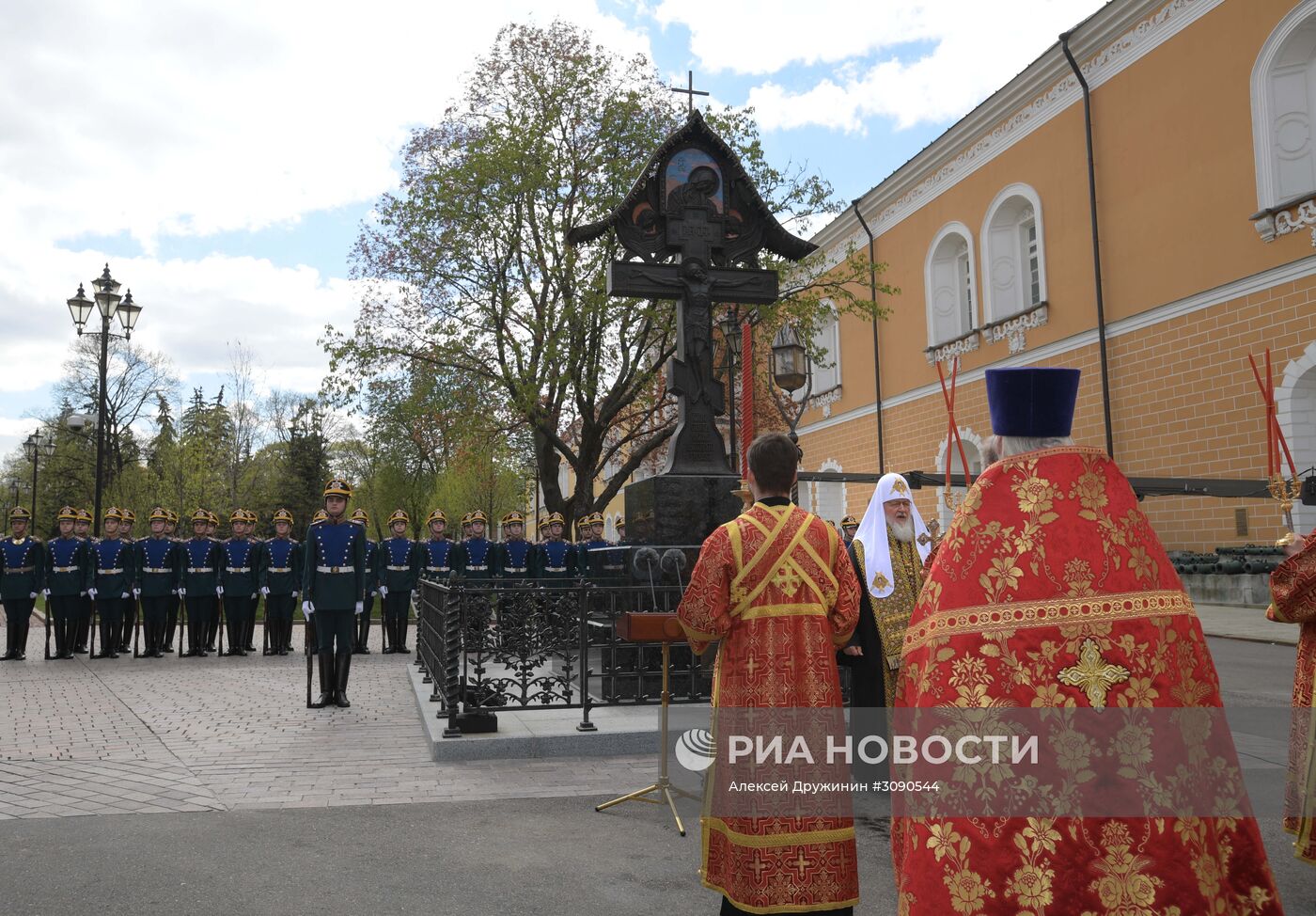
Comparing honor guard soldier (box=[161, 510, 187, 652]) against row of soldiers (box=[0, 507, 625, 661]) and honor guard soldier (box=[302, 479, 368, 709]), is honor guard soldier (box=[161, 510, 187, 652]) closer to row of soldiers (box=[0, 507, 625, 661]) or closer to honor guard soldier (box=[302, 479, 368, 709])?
row of soldiers (box=[0, 507, 625, 661])

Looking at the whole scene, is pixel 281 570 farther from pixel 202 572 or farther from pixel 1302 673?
pixel 1302 673

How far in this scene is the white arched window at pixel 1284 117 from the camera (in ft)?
54.0

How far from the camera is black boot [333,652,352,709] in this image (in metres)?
9.60

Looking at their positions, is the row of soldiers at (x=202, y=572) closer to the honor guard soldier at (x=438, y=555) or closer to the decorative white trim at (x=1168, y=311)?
the honor guard soldier at (x=438, y=555)

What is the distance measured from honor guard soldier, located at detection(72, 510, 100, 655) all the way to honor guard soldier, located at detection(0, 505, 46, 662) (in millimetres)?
568

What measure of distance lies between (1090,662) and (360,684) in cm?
1041

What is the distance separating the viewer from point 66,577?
14.5 metres

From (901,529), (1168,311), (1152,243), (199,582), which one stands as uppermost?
(1152,243)

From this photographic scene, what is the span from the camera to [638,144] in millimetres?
20438

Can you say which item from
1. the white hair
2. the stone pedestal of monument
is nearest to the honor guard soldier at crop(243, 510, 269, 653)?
the stone pedestal of monument

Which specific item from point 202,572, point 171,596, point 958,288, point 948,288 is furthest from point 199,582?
point 958,288

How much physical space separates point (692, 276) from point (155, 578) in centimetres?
1043

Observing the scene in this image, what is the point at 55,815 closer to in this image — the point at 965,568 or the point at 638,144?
the point at 965,568

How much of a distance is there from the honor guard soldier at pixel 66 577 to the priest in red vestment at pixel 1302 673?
15.2 meters
